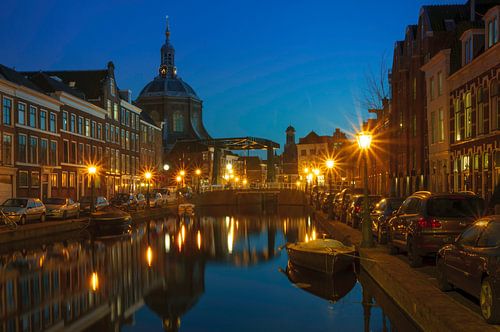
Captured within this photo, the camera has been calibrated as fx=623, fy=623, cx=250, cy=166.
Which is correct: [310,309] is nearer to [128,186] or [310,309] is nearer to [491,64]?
[491,64]

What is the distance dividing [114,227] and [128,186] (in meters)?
45.8

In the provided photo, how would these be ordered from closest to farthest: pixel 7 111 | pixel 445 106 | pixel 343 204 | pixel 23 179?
pixel 445 106 < pixel 343 204 < pixel 7 111 < pixel 23 179

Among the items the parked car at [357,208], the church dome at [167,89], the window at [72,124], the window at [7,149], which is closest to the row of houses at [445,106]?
the parked car at [357,208]

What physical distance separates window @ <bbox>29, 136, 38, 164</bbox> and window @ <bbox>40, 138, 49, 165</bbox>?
1044 mm

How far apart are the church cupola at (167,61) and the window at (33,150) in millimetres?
84617

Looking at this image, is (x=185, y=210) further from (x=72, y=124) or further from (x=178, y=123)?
(x=178, y=123)

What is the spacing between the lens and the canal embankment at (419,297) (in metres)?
9.28

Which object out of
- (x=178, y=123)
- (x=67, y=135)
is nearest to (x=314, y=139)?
(x=178, y=123)

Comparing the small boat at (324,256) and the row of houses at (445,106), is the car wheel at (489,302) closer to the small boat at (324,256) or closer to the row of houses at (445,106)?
the small boat at (324,256)

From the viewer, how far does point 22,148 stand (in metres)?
48.9

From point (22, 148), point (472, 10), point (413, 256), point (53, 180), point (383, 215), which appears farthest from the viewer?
point (53, 180)

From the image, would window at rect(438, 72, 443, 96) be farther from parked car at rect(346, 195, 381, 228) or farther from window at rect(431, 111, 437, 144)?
parked car at rect(346, 195, 381, 228)

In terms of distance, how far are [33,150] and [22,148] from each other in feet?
6.99

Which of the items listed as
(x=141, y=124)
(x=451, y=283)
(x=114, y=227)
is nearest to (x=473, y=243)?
(x=451, y=283)
